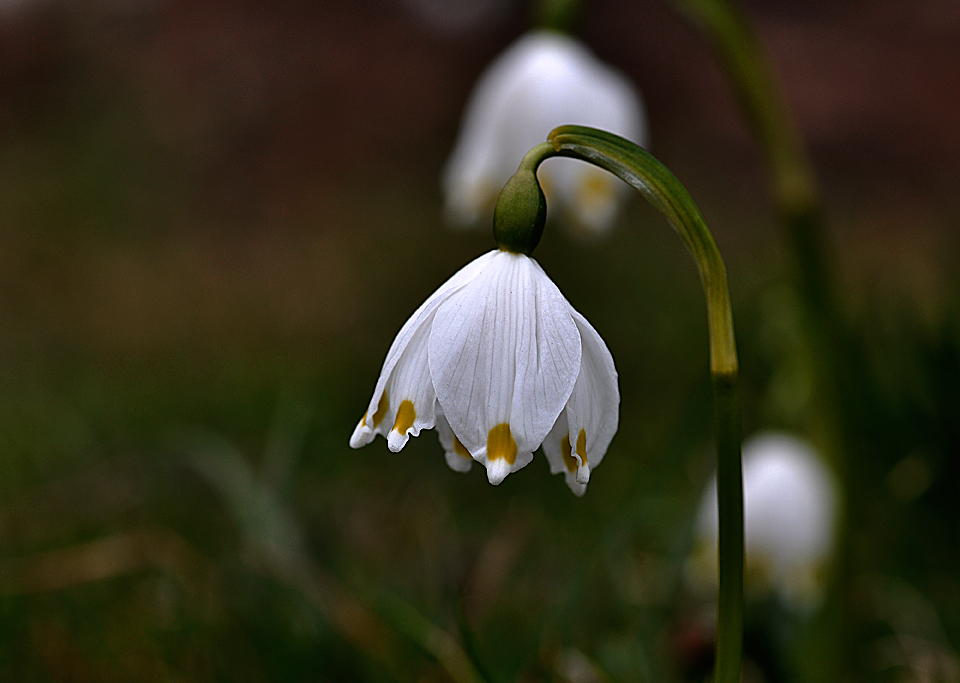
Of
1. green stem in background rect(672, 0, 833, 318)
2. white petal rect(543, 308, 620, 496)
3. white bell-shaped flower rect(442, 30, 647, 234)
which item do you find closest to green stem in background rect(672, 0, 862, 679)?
green stem in background rect(672, 0, 833, 318)

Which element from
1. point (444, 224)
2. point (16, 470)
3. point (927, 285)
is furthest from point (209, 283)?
point (927, 285)

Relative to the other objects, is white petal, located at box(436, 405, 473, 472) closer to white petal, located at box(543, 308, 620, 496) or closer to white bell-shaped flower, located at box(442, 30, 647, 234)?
white petal, located at box(543, 308, 620, 496)

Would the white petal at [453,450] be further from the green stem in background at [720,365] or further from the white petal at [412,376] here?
the green stem in background at [720,365]

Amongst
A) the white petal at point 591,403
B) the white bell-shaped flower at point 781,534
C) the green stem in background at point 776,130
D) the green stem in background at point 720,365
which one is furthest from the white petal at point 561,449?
the white bell-shaped flower at point 781,534

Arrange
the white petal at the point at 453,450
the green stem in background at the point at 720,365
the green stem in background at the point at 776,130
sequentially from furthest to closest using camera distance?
the green stem in background at the point at 776,130 < the white petal at the point at 453,450 < the green stem in background at the point at 720,365

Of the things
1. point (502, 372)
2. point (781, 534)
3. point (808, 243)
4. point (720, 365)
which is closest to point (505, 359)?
point (502, 372)

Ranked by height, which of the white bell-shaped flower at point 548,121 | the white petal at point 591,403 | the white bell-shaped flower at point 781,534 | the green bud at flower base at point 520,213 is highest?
the white bell-shaped flower at point 548,121
